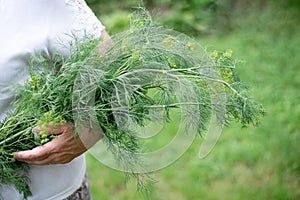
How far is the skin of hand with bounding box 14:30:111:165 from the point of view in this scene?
1.49 metres

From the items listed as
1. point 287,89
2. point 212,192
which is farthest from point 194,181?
point 287,89

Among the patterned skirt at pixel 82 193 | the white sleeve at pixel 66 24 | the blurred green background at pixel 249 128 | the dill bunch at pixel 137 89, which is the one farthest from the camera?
the blurred green background at pixel 249 128

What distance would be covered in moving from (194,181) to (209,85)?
207cm

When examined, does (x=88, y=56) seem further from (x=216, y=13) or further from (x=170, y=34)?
(x=216, y=13)

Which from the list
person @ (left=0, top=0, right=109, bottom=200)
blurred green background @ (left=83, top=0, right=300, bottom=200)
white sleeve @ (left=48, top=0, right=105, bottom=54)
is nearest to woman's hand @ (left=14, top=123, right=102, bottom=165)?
person @ (left=0, top=0, right=109, bottom=200)

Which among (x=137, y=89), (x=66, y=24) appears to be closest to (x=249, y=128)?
(x=66, y=24)

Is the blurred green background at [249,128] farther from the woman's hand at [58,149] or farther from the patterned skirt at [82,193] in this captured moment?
the woman's hand at [58,149]

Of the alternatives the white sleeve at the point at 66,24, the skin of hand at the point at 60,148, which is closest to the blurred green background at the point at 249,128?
the white sleeve at the point at 66,24

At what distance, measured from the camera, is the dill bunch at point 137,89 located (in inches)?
54.6

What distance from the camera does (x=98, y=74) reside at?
4.61 feet

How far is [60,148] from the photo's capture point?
1.56 m

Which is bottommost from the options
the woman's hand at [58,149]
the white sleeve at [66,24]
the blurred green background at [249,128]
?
the woman's hand at [58,149]

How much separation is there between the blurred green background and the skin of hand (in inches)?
42.5

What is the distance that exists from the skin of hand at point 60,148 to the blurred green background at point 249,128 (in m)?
1.08
